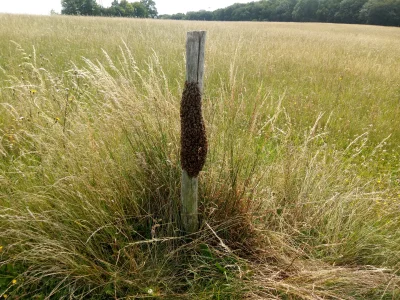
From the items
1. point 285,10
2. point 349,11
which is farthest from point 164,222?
point 285,10

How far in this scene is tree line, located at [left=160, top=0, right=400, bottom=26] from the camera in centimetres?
4044

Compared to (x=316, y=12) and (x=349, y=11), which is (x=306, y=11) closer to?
(x=316, y=12)

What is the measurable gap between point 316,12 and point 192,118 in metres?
59.0

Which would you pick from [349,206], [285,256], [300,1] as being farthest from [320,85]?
[300,1]

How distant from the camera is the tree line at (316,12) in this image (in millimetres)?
40438

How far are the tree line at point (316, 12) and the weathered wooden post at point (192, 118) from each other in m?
50.8

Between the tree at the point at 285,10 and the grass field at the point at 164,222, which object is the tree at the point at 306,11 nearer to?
the tree at the point at 285,10

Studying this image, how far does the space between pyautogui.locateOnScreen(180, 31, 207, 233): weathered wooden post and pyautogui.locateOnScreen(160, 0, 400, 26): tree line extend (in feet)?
167

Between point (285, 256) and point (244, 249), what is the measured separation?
0.86ft

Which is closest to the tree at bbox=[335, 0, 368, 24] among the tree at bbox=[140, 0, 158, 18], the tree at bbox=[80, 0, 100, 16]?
the tree at bbox=[140, 0, 158, 18]

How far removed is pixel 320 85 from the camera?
16.9 feet

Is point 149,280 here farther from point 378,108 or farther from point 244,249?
point 378,108

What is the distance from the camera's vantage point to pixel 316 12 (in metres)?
49.4

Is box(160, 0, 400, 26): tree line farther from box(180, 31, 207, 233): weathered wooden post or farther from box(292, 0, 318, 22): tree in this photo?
box(180, 31, 207, 233): weathered wooden post
